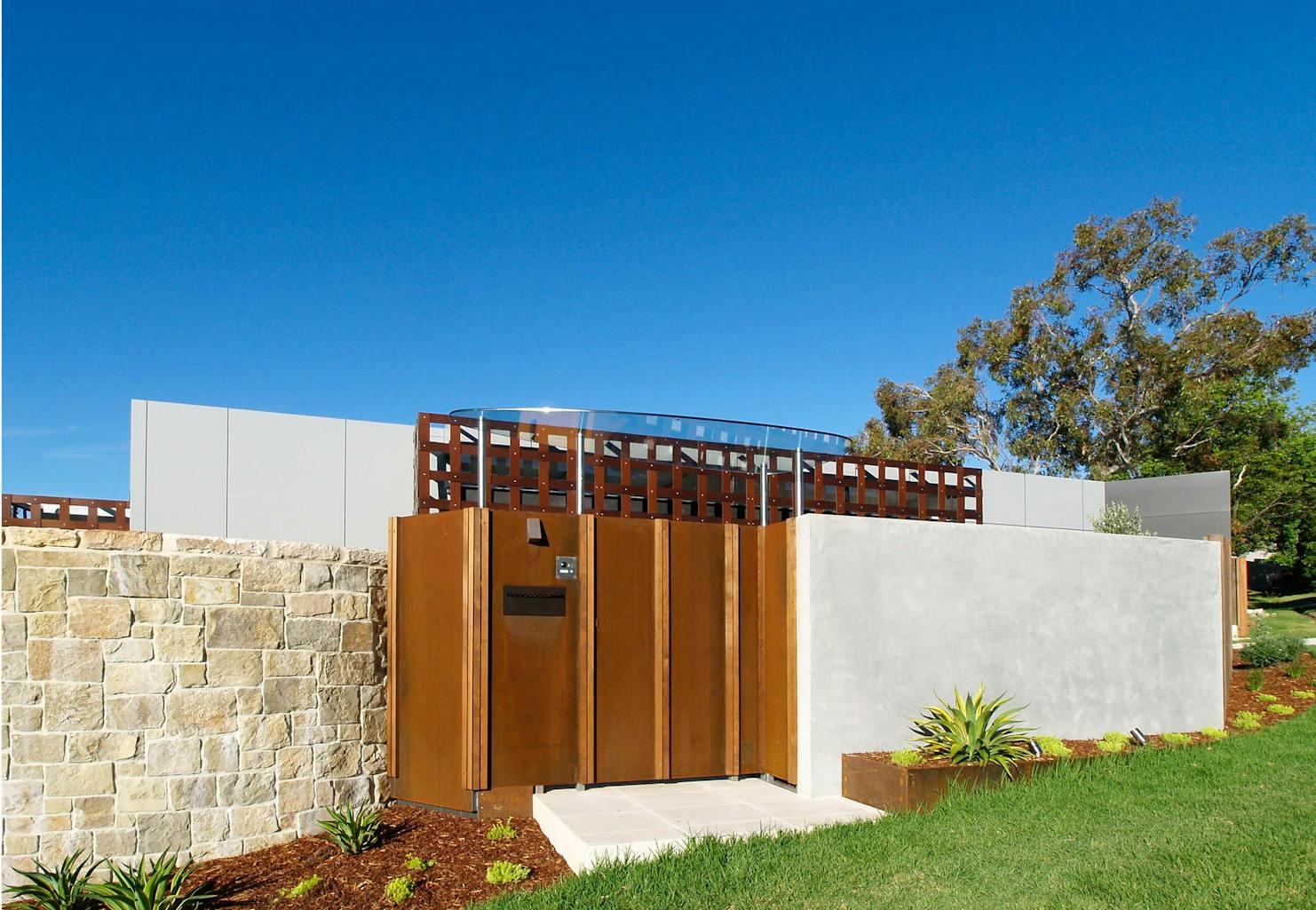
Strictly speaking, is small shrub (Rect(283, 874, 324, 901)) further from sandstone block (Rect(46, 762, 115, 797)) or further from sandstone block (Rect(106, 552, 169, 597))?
sandstone block (Rect(106, 552, 169, 597))

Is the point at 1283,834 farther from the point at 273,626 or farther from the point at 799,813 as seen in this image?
the point at 273,626

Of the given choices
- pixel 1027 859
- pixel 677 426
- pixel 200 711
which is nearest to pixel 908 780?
pixel 1027 859

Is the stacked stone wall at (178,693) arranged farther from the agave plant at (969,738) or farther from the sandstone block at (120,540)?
the agave plant at (969,738)

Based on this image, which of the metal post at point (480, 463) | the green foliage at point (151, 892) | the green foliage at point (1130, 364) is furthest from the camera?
the green foliage at point (1130, 364)

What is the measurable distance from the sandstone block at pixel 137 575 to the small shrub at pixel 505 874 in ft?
10.4

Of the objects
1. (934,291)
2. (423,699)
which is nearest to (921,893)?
(423,699)

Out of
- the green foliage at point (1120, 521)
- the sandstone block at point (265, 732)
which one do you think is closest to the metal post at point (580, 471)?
the sandstone block at point (265, 732)

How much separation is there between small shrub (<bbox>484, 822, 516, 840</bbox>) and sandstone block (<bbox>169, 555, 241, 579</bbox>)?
2.77m

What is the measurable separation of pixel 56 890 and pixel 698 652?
193 inches

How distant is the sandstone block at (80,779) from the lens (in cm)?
636

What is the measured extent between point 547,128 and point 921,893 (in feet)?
40.2

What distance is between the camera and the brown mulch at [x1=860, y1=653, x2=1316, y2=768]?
8125mm

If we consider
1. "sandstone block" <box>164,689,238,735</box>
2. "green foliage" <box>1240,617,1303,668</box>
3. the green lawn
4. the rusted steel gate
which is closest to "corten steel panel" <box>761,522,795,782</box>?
the rusted steel gate

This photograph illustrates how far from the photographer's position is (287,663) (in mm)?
7191
